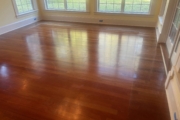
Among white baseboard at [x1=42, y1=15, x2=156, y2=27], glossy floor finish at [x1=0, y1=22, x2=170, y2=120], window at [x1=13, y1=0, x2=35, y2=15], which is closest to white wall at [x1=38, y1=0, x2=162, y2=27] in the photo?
white baseboard at [x1=42, y1=15, x2=156, y2=27]

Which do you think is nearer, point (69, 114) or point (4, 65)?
point (69, 114)

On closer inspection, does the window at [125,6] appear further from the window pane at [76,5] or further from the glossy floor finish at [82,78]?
the glossy floor finish at [82,78]

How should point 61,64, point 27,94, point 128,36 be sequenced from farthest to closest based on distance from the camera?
point 128,36 < point 61,64 < point 27,94

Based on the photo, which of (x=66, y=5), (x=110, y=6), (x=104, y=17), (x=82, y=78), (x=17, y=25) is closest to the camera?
(x=82, y=78)

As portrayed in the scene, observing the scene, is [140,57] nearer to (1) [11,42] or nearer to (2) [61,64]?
(2) [61,64]

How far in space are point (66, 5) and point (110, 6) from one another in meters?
1.73

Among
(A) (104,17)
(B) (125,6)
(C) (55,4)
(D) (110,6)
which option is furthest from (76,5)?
(B) (125,6)

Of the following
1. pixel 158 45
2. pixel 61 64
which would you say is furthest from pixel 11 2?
pixel 158 45

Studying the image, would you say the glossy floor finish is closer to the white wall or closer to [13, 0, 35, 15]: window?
the white wall

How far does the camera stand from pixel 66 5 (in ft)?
17.6

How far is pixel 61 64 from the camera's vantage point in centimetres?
257

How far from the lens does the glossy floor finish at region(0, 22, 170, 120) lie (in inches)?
63.6

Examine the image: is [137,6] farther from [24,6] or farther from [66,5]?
[24,6]

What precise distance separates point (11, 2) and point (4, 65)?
2872 mm
